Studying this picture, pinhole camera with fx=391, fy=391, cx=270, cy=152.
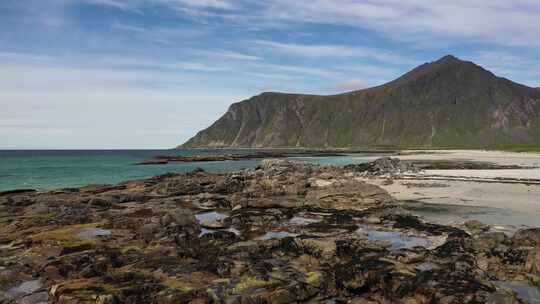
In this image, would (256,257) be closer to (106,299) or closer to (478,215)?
(106,299)

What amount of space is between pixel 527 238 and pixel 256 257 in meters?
14.3

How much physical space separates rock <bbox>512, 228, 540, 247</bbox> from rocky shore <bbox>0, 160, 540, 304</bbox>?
46 mm

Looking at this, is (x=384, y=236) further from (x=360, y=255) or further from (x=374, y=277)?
(x=374, y=277)

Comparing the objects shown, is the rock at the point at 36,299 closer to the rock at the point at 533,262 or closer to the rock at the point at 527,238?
the rock at the point at 533,262

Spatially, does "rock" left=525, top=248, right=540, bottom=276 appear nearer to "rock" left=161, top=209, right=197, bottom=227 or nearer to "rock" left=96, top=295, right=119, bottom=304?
"rock" left=96, top=295, right=119, bottom=304

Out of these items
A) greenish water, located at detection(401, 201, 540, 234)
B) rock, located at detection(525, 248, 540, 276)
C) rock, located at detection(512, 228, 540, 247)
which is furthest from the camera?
greenish water, located at detection(401, 201, 540, 234)

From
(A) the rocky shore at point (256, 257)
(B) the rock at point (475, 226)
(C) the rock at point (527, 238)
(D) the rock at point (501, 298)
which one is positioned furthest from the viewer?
(B) the rock at point (475, 226)

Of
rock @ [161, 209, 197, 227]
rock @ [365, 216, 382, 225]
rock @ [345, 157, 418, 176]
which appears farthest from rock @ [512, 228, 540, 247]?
rock @ [345, 157, 418, 176]

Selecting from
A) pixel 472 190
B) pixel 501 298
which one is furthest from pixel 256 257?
pixel 472 190

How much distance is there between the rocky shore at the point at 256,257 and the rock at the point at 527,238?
0.15 ft

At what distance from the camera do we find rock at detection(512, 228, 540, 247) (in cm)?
2020

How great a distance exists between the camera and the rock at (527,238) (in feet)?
66.3

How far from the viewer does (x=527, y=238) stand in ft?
67.6

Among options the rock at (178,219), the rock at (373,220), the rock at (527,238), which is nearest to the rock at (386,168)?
the rock at (373,220)
